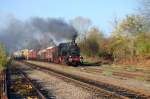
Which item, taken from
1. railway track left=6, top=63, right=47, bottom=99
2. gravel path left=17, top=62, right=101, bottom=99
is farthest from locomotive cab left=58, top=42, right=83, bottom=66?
gravel path left=17, top=62, right=101, bottom=99

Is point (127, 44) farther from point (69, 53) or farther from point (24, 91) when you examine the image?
point (24, 91)

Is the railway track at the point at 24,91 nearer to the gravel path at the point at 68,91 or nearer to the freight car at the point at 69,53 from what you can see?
the gravel path at the point at 68,91

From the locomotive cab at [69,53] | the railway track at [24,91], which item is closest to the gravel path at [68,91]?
the railway track at [24,91]

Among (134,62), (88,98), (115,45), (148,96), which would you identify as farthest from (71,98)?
(115,45)

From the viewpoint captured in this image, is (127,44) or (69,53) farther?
(127,44)

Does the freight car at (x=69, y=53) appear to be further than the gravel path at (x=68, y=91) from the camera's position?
Yes

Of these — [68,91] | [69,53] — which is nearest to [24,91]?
[68,91]

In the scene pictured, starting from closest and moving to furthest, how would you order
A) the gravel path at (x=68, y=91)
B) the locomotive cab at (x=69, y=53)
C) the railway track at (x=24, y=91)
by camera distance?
the gravel path at (x=68, y=91), the railway track at (x=24, y=91), the locomotive cab at (x=69, y=53)

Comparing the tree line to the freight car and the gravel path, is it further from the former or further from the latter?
the gravel path

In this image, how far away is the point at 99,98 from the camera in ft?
47.2

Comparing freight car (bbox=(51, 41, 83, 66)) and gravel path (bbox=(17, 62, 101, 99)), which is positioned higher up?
freight car (bbox=(51, 41, 83, 66))

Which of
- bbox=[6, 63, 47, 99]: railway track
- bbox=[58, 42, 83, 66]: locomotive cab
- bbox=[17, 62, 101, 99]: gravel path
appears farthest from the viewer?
bbox=[58, 42, 83, 66]: locomotive cab

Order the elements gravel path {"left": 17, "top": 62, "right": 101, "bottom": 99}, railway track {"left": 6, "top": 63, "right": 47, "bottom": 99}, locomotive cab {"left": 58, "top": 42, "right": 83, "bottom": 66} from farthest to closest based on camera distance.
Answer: locomotive cab {"left": 58, "top": 42, "right": 83, "bottom": 66}
railway track {"left": 6, "top": 63, "right": 47, "bottom": 99}
gravel path {"left": 17, "top": 62, "right": 101, "bottom": 99}

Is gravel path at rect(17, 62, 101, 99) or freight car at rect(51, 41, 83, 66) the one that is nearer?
gravel path at rect(17, 62, 101, 99)
